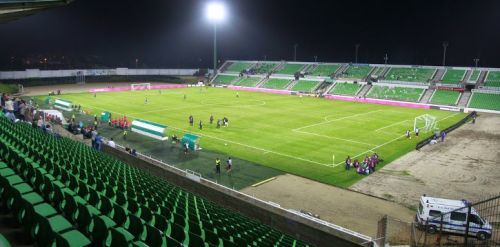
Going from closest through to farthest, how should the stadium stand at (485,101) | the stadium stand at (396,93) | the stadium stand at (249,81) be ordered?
the stadium stand at (485,101) < the stadium stand at (396,93) < the stadium stand at (249,81)

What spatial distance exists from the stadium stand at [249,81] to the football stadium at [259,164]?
12558 mm

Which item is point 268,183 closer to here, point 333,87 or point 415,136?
point 415,136

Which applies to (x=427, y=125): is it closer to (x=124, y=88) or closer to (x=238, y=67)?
(x=124, y=88)

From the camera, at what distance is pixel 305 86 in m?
87.8

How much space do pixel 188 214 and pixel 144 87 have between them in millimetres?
80935

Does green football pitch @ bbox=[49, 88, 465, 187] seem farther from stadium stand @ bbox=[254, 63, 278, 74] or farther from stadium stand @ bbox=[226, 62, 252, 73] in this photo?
stadium stand @ bbox=[226, 62, 252, 73]

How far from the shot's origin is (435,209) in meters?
17.8

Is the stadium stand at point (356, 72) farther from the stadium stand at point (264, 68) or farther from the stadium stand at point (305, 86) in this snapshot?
the stadium stand at point (264, 68)

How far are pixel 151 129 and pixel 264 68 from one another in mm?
73055

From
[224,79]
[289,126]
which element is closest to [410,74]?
[224,79]

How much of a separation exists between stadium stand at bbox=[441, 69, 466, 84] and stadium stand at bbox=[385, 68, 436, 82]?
314 centimetres

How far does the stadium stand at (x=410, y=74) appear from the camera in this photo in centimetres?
7994

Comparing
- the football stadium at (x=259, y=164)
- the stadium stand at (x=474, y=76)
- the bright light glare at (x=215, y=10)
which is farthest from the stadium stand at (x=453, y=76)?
the bright light glare at (x=215, y=10)

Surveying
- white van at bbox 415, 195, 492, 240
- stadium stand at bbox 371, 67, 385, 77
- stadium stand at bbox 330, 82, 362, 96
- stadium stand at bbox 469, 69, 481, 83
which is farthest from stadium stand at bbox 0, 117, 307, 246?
stadium stand at bbox 371, 67, 385, 77
